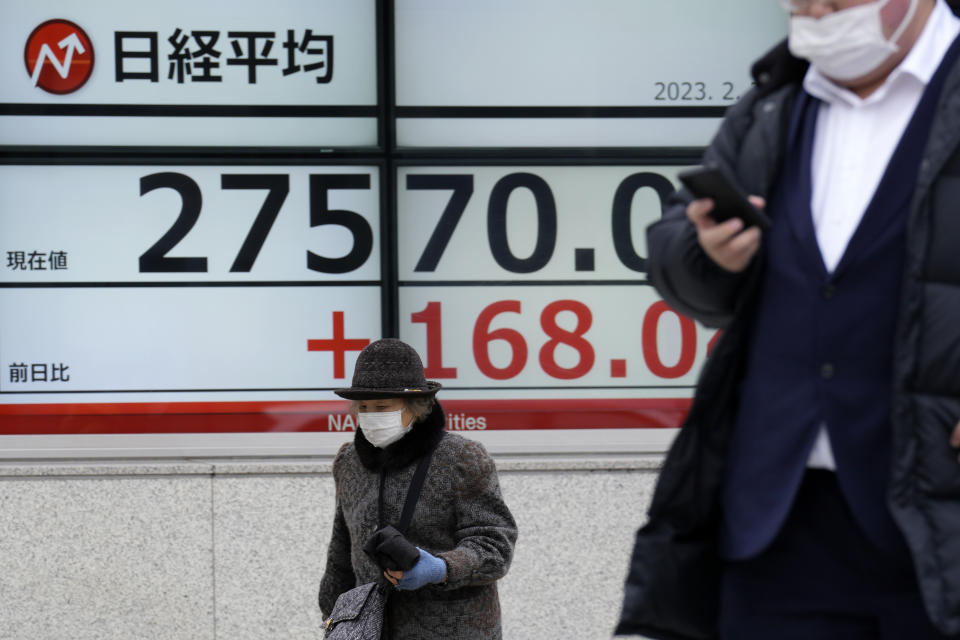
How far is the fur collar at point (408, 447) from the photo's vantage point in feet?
11.8

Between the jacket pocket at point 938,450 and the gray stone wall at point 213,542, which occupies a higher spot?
the jacket pocket at point 938,450

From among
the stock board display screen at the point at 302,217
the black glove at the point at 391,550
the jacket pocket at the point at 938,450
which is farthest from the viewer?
the stock board display screen at the point at 302,217

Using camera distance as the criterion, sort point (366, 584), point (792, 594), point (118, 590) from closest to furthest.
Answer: point (792, 594), point (366, 584), point (118, 590)

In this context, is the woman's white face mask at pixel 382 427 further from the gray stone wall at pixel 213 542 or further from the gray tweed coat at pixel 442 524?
the gray stone wall at pixel 213 542

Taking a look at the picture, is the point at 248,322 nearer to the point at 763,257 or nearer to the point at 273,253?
the point at 273,253

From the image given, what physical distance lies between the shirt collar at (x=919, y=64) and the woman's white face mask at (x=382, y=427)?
193 cm

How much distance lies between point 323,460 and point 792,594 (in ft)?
12.6

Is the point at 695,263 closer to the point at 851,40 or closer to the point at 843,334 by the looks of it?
the point at 843,334

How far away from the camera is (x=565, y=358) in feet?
18.5

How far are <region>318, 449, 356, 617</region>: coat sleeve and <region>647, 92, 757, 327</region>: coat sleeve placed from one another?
1924 millimetres

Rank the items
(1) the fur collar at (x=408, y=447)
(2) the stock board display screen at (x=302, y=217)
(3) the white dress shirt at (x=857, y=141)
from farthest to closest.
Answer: (2) the stock board display screen at (x=302, y=217) → (1) the fur collar at (x=408, y=447) → (3) the white dress shirt at (x=857, y=141)

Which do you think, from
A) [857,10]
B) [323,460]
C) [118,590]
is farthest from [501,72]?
[857,10]

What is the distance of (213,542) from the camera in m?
5.47

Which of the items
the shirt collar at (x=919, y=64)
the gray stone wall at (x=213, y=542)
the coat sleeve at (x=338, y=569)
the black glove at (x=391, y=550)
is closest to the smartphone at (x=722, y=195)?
the shirt collar at (x=919, y=64)
